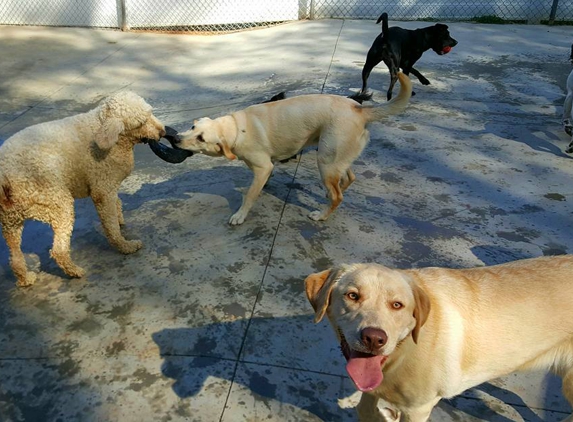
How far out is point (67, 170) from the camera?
10.6 ft

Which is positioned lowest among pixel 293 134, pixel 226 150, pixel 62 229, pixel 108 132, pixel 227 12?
pixel 62 229

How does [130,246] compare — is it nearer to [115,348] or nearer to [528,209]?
[115,348]

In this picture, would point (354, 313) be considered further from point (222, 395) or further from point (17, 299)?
point (17, 299)

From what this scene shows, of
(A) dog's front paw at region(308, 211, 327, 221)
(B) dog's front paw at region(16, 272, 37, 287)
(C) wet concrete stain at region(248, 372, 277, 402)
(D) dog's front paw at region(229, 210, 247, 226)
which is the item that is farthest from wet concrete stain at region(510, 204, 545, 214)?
(B) dog's front paw at region(16, 272, 37, 287)

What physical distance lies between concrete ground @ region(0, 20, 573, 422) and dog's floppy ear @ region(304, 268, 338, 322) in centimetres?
71

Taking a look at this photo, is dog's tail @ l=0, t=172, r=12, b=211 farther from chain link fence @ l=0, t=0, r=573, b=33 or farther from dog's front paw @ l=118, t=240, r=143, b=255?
chain link fence @ l=0, t=0, r=573, b=33

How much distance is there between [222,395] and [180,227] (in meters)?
1.75

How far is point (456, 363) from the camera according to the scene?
6.42ft

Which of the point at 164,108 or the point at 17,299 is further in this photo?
the point at 164,108

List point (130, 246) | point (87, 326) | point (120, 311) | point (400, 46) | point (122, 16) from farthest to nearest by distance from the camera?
point (122, 16)
point (400, 46)
point (130, 246)
point (120, 311)
point (87, 326)

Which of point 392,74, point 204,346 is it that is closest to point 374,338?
point 204,346

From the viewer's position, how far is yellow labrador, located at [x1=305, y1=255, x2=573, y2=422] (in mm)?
1829

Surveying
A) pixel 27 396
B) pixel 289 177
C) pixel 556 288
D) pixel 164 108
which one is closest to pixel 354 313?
pixel 556 288

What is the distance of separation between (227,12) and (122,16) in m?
2.36
